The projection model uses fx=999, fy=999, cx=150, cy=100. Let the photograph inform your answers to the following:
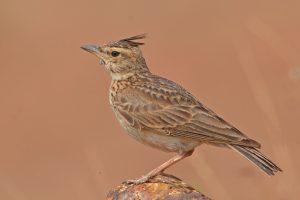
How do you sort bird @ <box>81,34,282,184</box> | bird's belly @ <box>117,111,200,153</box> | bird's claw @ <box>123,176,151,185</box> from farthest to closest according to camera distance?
bird's belly @ <box>117,111,200,153</box> → bird @ <box>81,34,282,184</box> → bird's claw @ <box>123,176,151,185</box>

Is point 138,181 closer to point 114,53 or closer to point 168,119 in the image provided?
point 168,119

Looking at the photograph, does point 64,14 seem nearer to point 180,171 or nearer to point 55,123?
point 55,123

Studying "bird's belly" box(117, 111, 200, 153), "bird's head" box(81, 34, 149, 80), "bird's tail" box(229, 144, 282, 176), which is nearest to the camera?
"bird's tail" box(229, 144, 282, 176)

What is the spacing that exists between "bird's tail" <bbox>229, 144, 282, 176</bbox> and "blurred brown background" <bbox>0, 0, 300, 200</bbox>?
3.18ft

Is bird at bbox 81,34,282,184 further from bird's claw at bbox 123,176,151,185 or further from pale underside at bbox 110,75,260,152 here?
bird's claw at bbox 123,176,151,185

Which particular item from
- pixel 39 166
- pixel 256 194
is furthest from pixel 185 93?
pixel 39 166

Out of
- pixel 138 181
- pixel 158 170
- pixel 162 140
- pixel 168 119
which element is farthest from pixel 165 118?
pixel 138 181

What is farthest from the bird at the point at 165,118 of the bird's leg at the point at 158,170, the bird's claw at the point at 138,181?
the bird's claw at the point at 138,181

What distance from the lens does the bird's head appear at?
29.2ft

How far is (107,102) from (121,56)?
26.0 ft

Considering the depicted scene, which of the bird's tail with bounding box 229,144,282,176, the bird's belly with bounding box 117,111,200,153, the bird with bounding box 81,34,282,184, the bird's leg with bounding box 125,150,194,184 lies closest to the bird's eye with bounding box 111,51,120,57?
the bird with bounding box 81,34,282,184

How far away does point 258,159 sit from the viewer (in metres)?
7.72

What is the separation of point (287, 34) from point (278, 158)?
369 inches

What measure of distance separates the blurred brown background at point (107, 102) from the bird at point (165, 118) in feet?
2.95
